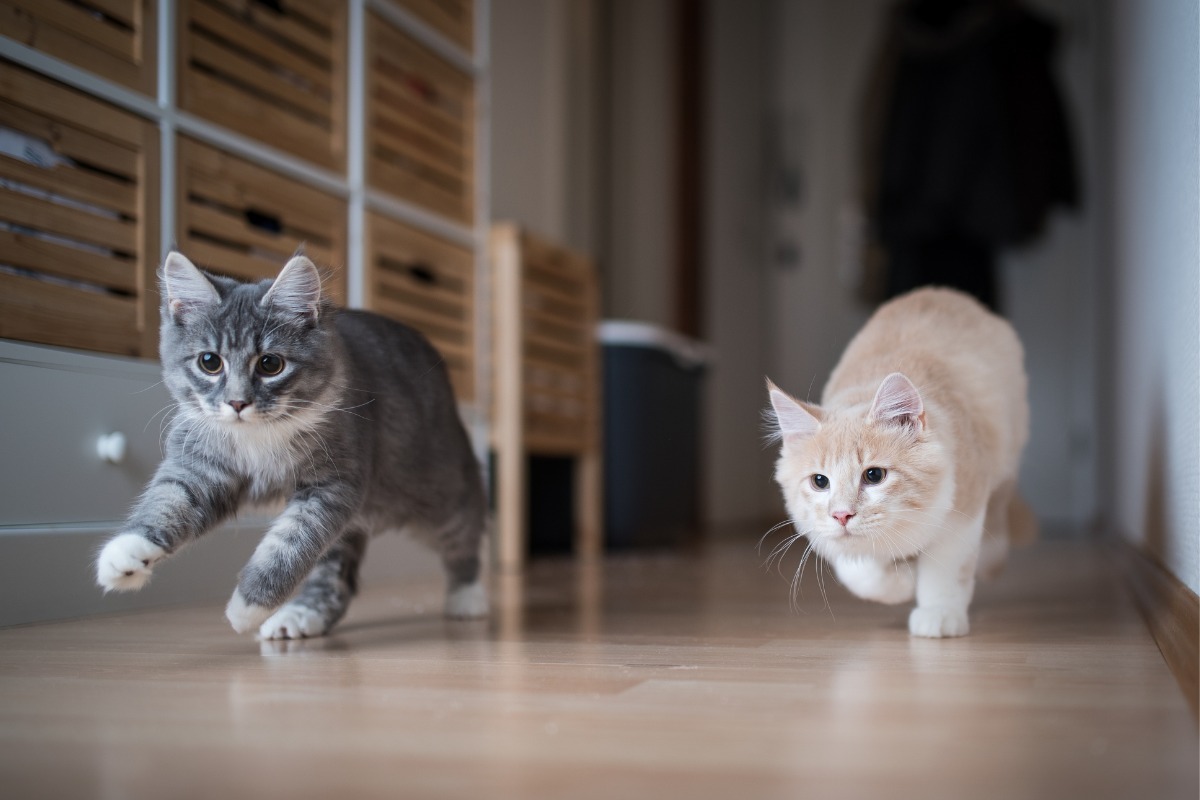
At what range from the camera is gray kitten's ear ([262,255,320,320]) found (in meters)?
1.64

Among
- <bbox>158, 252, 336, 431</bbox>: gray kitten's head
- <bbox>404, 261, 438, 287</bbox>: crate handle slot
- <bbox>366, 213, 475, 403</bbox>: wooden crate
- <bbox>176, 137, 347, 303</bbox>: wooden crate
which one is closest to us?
<bbox>158, 252, 336, 431</bbox>: gray kitten's head

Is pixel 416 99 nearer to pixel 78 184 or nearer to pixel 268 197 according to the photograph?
pixel 268 197

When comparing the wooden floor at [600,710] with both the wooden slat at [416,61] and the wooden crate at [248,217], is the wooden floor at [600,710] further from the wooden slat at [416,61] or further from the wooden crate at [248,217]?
the wooden slat at [416,61]

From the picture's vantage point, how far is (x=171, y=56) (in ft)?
7.17

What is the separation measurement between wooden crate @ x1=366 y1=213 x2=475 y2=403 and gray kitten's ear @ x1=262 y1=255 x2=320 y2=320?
3.24ft

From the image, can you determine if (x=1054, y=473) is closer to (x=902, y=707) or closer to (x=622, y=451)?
(x=622, y=451)

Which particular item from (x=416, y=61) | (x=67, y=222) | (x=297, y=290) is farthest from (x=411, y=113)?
(x=297, y=290)

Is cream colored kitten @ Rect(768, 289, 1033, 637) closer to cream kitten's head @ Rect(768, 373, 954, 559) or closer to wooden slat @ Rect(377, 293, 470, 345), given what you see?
cream kitten's head @ Rect(768, 373, 954, 559)

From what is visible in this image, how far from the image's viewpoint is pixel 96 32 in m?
2.01

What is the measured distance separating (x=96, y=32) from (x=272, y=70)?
1.77 ft

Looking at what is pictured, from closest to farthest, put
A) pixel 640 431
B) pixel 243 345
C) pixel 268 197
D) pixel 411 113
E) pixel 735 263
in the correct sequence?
1. pixel 243 345
2. pixel 268 197
3. pixel 411 113
4. pixel 640 431
5. pixel 735 263

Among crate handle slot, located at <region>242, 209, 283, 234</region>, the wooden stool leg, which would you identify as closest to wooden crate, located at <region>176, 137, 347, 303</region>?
crate handle slot, located at <region>242, 209, 283, 234</region>

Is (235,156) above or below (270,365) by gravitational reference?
above

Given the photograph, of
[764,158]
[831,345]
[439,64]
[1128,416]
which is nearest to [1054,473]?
[831,345]
